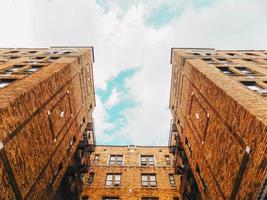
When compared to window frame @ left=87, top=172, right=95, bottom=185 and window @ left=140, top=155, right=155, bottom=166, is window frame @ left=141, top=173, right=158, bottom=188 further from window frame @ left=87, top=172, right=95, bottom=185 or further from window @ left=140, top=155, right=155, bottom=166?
window frame @ left=87, top=172, right=95, bottom=185

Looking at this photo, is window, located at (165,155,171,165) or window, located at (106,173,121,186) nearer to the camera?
window, located at (106,173,121,186)

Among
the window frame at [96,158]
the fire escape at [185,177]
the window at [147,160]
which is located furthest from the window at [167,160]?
the window frame at [96,158]

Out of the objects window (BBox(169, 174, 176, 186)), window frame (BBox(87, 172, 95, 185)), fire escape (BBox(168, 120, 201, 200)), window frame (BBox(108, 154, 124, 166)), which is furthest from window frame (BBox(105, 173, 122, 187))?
fire escape (BBox(168, 120, 201, 200))

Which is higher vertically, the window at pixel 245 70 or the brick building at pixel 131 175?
the window at pixel 245 70

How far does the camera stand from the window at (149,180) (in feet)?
93.9

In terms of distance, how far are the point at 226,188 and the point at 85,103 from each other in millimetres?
17864

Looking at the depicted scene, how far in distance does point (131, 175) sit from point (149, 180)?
85.7 inches

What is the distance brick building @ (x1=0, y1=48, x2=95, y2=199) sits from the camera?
38.9 feet

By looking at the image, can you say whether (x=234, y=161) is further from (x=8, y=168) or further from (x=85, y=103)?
(x=85, y=103)

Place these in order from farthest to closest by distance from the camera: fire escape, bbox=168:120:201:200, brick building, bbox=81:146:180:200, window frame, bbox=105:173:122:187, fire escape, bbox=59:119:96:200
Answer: window frame, bbox=105:173:122:187, brick building, bbox=81:146:180:200, fire escape, bbox=59:119:96:200, fire escape, bbox=168:120:201:200

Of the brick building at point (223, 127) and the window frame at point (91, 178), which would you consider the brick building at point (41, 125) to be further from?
the brick building at point (223, 127)

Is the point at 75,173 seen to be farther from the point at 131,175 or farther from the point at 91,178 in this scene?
the point at 131,175

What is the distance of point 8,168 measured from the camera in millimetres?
11477

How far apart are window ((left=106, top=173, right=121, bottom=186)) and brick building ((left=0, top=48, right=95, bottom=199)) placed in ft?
13.4
